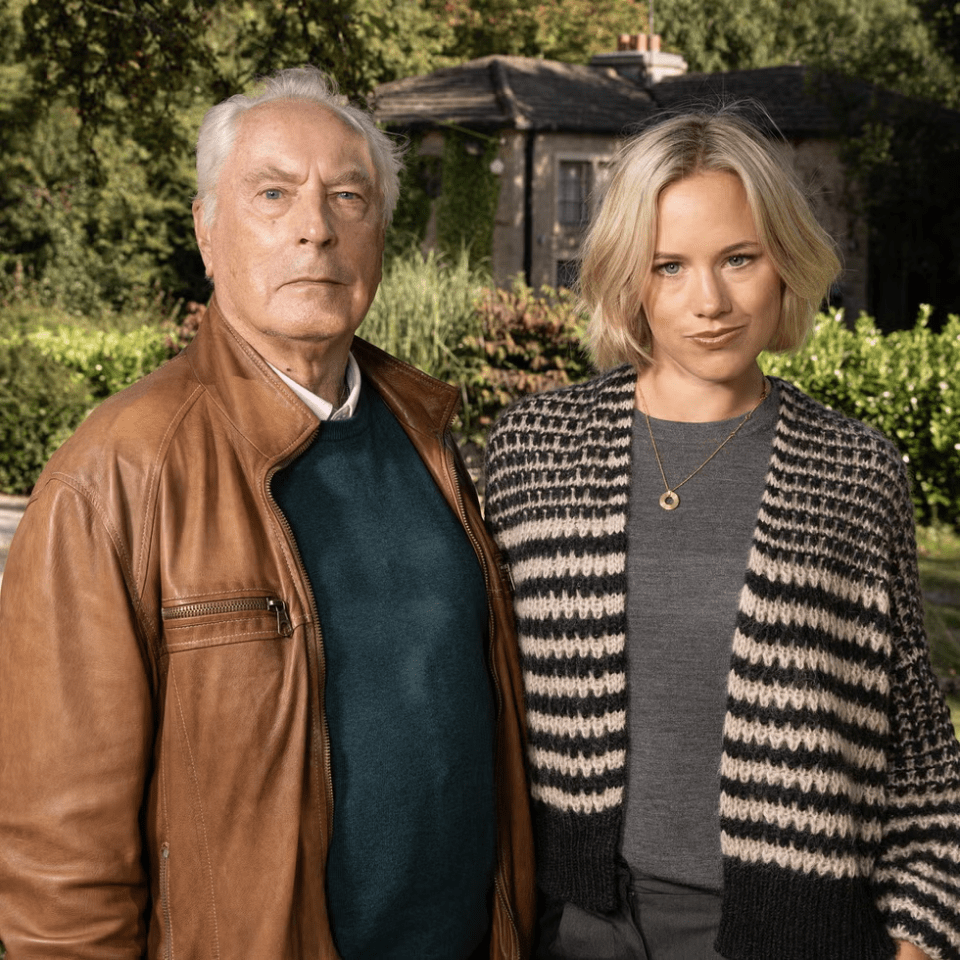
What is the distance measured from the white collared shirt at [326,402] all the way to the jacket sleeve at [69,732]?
1.60ft

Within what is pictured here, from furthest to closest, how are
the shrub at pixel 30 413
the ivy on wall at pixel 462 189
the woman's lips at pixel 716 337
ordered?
the ivy on wall at pixel 462 189 < the shrub at pixel 30 413 < the woman's lips at pixel 716 337

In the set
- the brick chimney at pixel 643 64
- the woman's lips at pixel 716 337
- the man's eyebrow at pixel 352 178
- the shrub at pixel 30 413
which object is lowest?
the shrub at pixel 30 413

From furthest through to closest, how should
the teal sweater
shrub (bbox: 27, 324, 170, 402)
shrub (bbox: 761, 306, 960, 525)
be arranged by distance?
shrub (bbox: 27, 324, 170, 402)
shrub (bbox: 761, 306, 960, 525)
the teal sweater

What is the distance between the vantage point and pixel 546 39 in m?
33.5

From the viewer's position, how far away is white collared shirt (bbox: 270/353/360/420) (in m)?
2.22

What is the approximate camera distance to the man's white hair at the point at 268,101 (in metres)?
2.25

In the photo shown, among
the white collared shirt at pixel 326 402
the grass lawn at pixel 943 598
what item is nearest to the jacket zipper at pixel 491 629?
the white collared shirt at pixel 326 402

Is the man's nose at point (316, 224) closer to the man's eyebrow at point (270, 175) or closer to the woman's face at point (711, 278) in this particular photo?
the man's eyebrow at point (270, 175)

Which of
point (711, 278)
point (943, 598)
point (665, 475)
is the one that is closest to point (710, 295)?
point (711, 278)

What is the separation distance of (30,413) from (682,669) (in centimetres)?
934

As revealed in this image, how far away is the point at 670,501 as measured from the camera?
2.31 meters

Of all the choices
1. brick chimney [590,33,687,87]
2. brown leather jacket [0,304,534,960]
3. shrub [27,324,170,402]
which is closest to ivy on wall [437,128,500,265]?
brick chimney [590,33,687,87]

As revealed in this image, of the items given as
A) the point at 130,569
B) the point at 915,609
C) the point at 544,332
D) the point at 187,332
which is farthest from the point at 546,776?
the point at 187,332

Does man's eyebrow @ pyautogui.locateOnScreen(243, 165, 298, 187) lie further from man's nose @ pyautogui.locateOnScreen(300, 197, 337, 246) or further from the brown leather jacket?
the brown leather jacket
